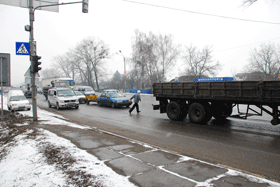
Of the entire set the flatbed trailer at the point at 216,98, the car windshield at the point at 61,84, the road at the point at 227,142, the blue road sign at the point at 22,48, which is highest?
the blue road sign at the point at 22,48

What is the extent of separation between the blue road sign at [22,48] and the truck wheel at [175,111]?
8289mm

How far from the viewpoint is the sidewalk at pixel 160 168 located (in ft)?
13.1

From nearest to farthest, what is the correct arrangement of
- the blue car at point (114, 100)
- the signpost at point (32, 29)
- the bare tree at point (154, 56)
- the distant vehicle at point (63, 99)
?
the signpost at point (32, 29) < the blue car at point (114, 100) < the distant vehicle at point (63, 99) < the bare tree at point (154, 56)

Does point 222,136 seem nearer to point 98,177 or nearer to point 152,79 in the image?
point 98,177

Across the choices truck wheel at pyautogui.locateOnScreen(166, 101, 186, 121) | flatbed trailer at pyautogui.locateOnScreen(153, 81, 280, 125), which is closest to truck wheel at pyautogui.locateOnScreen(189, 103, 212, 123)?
flatbed trailer at pyautogui.locateOnScreen(153, 81, 280, 125)

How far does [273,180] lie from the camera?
4148mm

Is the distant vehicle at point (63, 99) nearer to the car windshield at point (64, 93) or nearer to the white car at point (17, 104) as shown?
the car windshield at point (64, 93)

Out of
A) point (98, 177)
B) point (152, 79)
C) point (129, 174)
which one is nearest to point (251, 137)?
point (129, 174)

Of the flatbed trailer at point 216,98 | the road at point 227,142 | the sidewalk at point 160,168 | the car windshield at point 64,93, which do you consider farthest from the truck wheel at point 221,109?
the car windshield at point 64,93

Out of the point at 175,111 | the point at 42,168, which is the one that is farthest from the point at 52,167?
the point at 175,111

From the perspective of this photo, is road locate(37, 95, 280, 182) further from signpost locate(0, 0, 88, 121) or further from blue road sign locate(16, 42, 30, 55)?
blue road sign locate(16, 42, 30, 55)

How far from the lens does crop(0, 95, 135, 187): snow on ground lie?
4059 mm

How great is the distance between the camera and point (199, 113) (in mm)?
10734

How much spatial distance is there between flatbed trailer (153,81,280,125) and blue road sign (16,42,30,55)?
7332 mm
